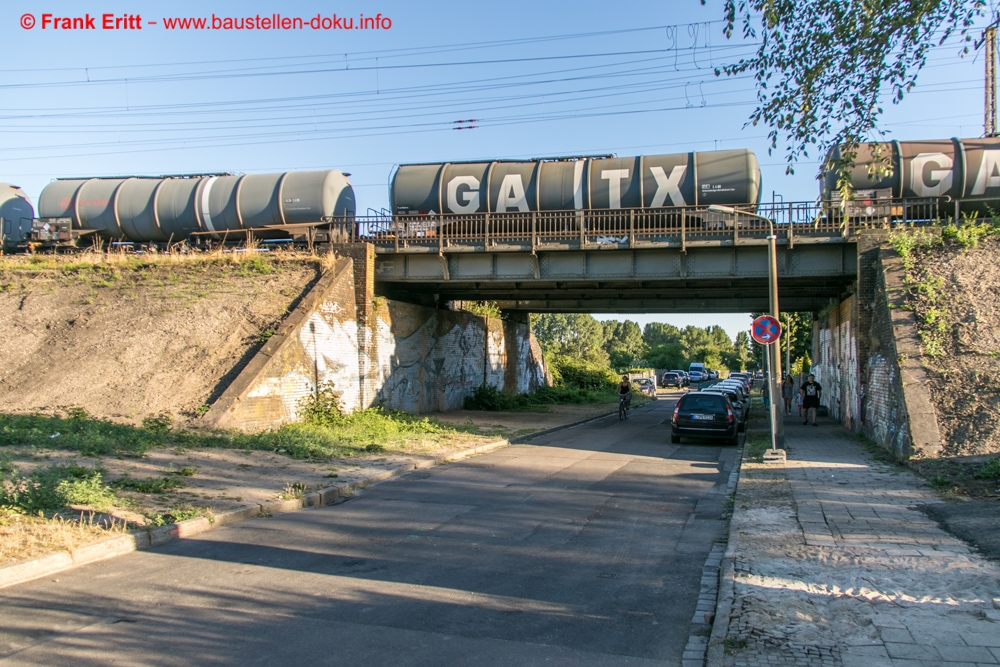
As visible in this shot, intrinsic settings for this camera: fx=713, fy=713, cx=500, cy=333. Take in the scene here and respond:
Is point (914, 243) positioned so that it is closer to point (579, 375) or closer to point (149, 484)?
point (149, 484)

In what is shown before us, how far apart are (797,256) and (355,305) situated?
13.1 metres

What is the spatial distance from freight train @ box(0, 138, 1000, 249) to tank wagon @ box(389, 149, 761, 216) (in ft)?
0.11

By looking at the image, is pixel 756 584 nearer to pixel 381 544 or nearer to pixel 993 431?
pixel 381 544

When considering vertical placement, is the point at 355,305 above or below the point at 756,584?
above

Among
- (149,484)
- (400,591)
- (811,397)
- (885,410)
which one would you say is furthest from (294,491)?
(811,397)

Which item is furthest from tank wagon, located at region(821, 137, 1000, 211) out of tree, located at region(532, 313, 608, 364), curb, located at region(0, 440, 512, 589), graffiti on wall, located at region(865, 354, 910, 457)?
tree, located at region(532, 313, 608, 364)

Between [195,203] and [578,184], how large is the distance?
1373 cm

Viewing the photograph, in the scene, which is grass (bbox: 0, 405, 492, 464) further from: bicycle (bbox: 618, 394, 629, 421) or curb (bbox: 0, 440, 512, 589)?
bicycle (bbox: 618, 394, 629, 421)

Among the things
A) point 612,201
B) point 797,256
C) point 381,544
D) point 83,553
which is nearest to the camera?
point 83,553

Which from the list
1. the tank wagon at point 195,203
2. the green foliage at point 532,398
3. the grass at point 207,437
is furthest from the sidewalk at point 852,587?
the green foliage at point 532,398

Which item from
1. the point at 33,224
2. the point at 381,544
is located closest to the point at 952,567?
the point at 381,544

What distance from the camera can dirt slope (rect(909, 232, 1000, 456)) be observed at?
42.2 ft

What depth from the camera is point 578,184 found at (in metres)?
22.9

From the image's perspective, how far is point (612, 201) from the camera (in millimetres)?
22656
